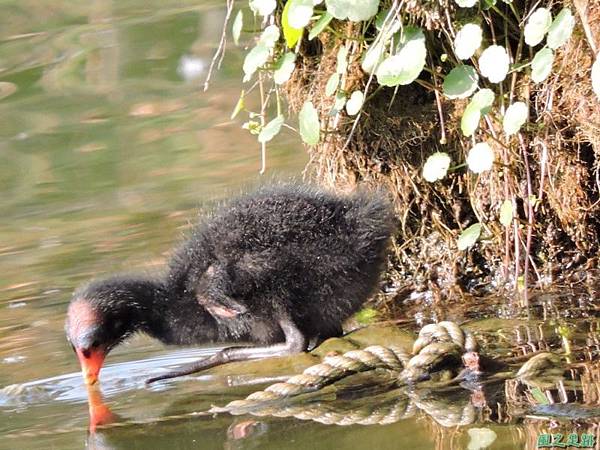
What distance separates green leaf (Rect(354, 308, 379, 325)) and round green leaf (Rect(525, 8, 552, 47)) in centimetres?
155

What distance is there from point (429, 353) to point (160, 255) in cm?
209

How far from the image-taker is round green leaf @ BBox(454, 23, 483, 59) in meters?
3.87

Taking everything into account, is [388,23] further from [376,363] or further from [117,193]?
[117,193]

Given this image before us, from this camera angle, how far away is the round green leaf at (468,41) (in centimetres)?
387

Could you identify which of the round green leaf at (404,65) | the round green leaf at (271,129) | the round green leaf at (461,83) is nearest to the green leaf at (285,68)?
the round green leaf at (271,129)

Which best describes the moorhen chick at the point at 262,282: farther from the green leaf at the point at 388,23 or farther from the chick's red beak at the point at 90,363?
the green leaf at the point at 388,23

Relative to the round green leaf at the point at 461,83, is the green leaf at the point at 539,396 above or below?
below

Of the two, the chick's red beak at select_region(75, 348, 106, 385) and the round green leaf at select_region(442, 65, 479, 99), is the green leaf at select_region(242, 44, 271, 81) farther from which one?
the chick's red beak at select_region(75, 348, 106, 385)

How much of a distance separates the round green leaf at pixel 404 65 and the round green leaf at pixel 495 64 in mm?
197

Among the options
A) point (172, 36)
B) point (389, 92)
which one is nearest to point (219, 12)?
point (172, 36)

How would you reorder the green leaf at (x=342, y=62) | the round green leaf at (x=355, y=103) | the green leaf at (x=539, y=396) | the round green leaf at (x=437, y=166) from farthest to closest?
the green leaf at (x=342, y=62)
the round green leaf at (x=355, y=103)
the round green leaf at (x=437, y=166)
the green leaf at (x=539, y=396)

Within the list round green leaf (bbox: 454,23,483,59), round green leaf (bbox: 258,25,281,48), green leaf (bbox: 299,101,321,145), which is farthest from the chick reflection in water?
round green leaf (bbox: 454,23,483,59)

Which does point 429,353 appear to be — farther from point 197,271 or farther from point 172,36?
point 172,36

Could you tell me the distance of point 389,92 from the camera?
16.4ft
